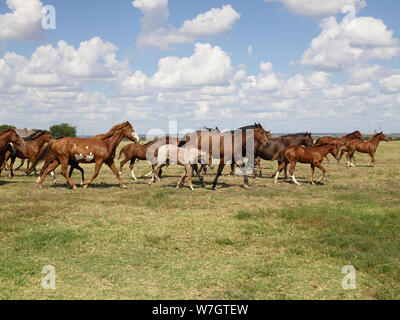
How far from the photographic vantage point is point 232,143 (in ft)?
50.8

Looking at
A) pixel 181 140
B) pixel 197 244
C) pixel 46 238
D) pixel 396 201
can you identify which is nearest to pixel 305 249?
pixel 197 244

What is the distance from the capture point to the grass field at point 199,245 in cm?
553

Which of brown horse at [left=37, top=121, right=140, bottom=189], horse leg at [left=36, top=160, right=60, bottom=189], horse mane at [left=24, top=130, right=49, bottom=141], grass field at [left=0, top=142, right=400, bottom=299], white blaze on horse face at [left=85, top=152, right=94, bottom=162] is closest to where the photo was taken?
grass field at [left=0, top=142, right=400, bottom=299]

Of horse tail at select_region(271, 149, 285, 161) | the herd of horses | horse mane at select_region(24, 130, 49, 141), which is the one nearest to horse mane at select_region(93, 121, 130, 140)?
the herd of horses

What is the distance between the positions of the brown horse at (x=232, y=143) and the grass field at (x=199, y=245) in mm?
2719

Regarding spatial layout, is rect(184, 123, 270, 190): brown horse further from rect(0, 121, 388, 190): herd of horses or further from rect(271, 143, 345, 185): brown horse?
rect(271, 143, 345, 185): brown horse

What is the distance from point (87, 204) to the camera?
37.6 feet

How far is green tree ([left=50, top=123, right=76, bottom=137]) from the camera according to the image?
8550 cm

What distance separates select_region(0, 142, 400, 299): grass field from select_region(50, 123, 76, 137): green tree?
251 ft

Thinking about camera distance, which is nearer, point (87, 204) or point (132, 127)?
point (87, 204)

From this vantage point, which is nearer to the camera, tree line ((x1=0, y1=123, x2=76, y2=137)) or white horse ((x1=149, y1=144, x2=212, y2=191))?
white horse ((x1=149, y1=144, x2=212, y2=191))

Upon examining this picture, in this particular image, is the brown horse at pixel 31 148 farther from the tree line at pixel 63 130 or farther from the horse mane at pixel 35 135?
the tree line at pixel 63 130
